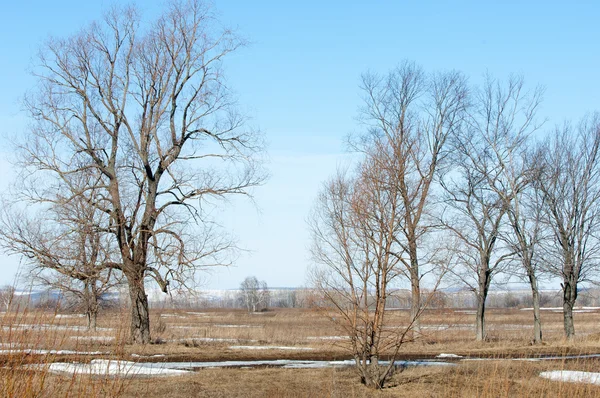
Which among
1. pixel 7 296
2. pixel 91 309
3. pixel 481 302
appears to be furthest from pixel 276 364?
pixel 481 302

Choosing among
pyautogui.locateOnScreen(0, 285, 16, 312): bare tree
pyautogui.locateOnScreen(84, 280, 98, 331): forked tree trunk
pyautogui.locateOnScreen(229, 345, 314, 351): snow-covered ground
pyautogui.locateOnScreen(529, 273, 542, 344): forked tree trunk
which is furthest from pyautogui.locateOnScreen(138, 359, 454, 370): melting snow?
pyautogui.locateOnScreen(529, 273, 542, 344): forked tree trunk

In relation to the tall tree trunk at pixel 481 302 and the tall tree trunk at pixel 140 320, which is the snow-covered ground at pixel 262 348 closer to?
the tall tree trunk at pixel 140 320

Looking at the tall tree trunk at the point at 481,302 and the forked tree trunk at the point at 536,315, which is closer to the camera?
the forked tree trunk at the point at 536,315

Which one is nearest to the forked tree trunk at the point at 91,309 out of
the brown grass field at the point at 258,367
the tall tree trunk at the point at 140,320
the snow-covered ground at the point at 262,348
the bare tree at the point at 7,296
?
the brown grass field at the point at 258,367

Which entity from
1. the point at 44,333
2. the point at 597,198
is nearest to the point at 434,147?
the point at 597,198

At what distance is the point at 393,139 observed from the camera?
46.4 feet

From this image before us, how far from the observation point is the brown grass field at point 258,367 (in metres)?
5.78

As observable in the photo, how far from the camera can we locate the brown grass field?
5777 millimetres

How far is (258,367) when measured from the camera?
1661 centimetres

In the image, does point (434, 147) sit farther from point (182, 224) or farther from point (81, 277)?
point (81, 277)

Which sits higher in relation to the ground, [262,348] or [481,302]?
[481,302]

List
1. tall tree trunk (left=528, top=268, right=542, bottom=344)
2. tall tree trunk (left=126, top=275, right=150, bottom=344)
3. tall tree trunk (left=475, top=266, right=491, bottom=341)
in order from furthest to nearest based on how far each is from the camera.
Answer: tall tree trunk (left=475, top=266, right=491, bottom=341) < tall tree trunk (left=528, top=268, right=542, bottom=344) < tall tree trunk (left=126, top=275, right=150, bottom=344)

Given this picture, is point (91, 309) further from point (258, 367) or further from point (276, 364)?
point (276, 364)

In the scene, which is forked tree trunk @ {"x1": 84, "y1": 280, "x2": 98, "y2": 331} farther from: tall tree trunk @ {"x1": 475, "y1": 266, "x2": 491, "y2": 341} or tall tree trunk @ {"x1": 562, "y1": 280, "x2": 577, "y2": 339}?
tall tree trunk @ {"x1": 562, "y1": 280, "x2": 577, "y2": 339}
